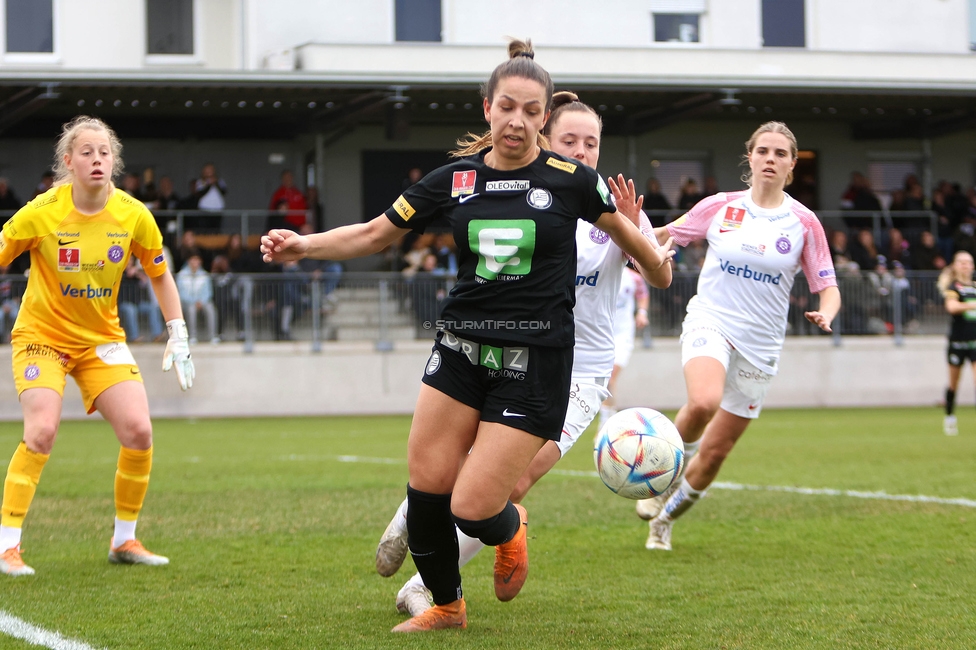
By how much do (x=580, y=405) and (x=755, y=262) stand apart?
1809 millimetres

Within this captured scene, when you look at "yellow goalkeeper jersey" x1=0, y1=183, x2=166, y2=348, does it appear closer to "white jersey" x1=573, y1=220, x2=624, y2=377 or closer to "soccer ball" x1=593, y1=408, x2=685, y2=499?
"white jersey" x1=573, y1=220, x2=624, y2=377

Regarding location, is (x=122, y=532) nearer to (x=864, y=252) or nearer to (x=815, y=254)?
(x=815, y=254)

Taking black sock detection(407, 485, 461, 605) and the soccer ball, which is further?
the soccer ball

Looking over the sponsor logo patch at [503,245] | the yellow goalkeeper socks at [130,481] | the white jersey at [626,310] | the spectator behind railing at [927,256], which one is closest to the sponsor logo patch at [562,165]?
the sponsor logo patch at [503,245]

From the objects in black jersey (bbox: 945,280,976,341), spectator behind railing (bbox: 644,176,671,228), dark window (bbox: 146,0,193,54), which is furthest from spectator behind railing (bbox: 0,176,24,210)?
black jersey (bbox: 945,280,976,341)

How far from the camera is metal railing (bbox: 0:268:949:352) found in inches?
795

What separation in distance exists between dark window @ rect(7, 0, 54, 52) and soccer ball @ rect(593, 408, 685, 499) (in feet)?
74.9

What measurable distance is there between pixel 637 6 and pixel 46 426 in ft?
75.4

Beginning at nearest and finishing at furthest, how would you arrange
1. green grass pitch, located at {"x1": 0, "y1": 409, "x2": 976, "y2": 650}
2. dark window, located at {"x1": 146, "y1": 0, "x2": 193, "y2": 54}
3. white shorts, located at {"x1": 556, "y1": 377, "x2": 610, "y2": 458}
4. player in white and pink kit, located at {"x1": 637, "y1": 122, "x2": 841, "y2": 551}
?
green grass pitch, located at {"x1": 0, "y1": 409, "x2": 976, "y2": 650}
white shorts, located at {"x1": 556, "y1": 377, "x2": 610, "y2": 458}
player in white and pink kit, located at {"x1": 637, "y1": 122, "x2": 841, "y2": 551}
dark window, located at {"x1": 146, "y1": 0, "x2": 193, "y2": 54}

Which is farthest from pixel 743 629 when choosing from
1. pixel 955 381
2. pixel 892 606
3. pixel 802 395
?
pixel 802 395

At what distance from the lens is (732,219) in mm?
6898

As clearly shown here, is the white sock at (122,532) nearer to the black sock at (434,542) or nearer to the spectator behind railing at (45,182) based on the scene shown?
the black sock at (434,542)

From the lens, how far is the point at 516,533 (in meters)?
4.80

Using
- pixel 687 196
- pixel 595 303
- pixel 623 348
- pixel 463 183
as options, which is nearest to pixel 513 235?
pixel 463 183
